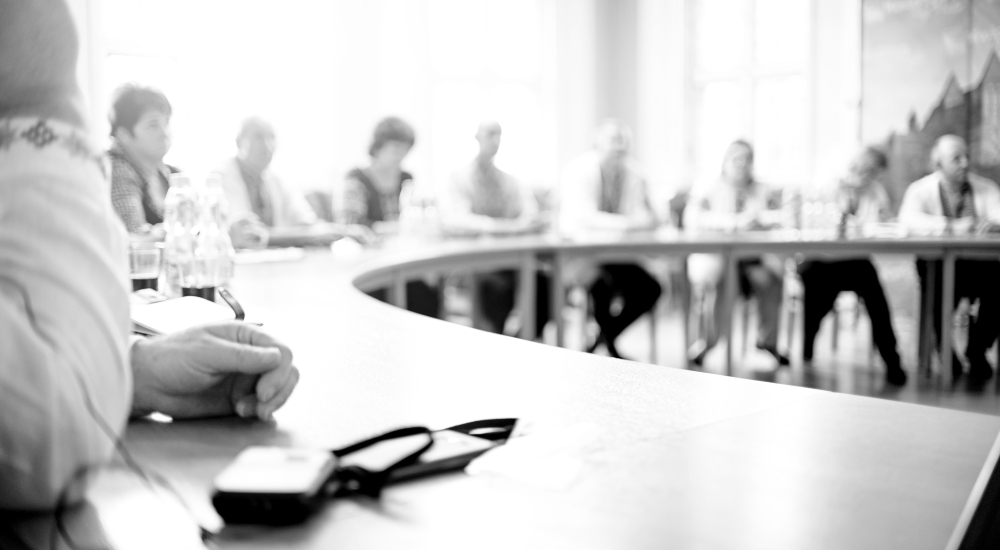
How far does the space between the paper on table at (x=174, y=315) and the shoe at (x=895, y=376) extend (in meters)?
3.66

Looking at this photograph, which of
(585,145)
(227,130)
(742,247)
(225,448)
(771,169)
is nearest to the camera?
(225,448)

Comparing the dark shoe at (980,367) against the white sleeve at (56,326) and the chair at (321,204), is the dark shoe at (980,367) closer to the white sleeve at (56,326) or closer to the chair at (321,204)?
the chair at (321,204)

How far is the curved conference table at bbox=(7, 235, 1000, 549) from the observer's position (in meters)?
0.61

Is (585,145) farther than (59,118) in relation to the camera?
Yes

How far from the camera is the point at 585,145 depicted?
8.02 m

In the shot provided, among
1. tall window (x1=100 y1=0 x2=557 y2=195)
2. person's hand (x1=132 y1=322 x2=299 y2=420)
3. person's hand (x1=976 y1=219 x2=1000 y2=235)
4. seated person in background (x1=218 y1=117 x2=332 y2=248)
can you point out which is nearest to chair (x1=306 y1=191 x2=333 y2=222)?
tall window (x1=100 y1=0 x2=557 y2=195)

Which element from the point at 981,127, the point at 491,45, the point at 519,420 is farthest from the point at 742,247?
the point at 491,45

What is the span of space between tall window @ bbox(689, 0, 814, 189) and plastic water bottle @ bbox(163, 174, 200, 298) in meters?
5.66

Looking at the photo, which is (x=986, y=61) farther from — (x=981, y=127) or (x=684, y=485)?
(x=684, y=485)

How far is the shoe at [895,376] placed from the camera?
4238 mm

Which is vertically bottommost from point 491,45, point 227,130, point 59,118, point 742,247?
point 742,247

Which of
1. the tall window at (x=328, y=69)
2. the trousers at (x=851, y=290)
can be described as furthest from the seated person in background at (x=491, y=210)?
the trousers at (x=851, y=290)

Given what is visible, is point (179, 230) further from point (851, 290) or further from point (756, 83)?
point (756, 83)

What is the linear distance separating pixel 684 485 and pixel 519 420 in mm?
196
